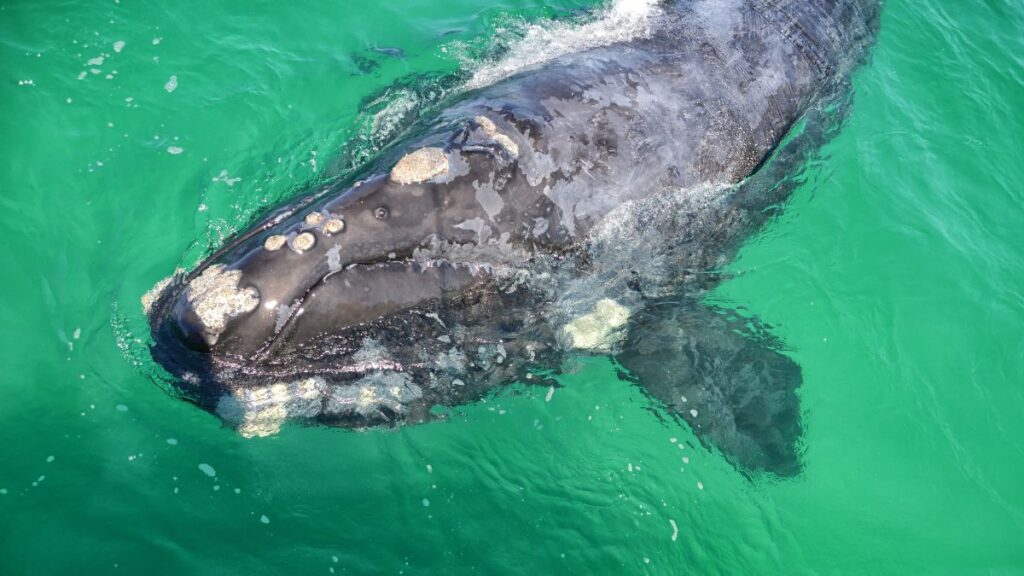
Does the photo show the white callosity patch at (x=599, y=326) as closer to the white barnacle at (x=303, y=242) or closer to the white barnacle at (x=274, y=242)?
the white barnacle at (x=303, y=242)

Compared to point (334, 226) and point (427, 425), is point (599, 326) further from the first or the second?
point (334, 226)

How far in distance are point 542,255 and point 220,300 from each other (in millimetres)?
2796

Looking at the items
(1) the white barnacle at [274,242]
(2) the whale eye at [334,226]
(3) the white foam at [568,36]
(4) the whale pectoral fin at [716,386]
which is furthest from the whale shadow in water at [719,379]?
(1) the white barnacle at [274,242]

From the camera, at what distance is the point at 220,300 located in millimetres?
5523

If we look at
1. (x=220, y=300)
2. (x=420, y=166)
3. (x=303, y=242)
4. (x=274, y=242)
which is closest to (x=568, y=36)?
(x=420, y=166)

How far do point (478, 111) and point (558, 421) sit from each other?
10.8 feet

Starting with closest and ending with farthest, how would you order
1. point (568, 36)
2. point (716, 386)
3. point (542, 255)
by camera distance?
point (542, 255) → point (716, 386) → point (568, 36)

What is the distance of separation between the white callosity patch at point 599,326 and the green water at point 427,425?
321 mm

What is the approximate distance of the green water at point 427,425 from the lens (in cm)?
661

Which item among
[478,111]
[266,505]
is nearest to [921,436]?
[478,111]

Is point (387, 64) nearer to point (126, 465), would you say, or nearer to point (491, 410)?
point (491, 410)

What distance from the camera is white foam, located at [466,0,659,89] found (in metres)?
8.63

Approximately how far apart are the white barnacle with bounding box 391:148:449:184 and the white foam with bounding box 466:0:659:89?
208 centimetres

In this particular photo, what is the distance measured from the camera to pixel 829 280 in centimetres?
962
